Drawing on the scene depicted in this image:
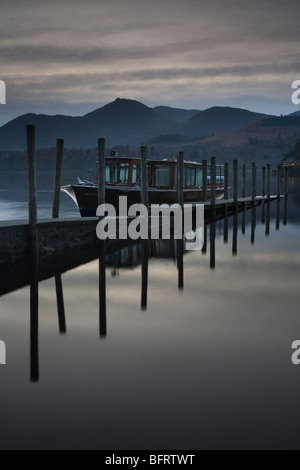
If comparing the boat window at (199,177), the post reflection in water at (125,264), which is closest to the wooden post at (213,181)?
the post reflection in water at (125,264)

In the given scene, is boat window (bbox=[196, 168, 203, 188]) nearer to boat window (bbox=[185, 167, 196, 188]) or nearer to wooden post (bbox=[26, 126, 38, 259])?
boat window (bbox=[185, 167, 196, 188])

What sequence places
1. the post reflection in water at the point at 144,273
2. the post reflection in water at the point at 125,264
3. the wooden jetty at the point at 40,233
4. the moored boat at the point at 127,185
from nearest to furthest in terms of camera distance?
the post reflection in water at the point at 125,264 → the post reflection in water at the point at 144,273 → the wooden jetty at the point at 40,233 → the moored boat at the point at 127,185

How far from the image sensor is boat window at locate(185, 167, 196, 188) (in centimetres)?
3609

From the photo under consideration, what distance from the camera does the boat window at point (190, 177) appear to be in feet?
118

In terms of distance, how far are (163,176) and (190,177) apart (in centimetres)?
433

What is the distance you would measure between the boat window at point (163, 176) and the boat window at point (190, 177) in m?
3.28

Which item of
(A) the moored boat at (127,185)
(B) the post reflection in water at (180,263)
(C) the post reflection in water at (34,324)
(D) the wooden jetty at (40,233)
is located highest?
(A) the moored boat at (127,185)

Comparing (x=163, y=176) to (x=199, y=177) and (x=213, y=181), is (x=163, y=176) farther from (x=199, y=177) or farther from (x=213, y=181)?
(x=199, y=177)

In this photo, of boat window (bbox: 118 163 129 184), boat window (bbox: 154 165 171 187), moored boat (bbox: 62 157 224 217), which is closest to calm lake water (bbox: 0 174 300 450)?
moored boat (bbox: 62 157 224 217)

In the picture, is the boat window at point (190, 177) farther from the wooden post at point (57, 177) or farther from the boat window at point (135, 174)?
the wooden post at point (57, 177)

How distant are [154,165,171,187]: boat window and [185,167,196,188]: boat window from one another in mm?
3285

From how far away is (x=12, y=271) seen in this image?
52.5 feet

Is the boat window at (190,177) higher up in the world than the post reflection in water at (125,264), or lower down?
higher up
